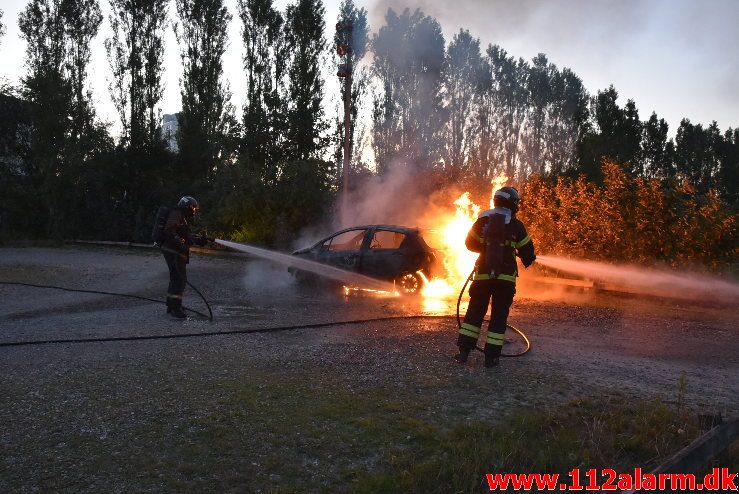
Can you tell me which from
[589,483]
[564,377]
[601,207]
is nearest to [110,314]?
[564,377]

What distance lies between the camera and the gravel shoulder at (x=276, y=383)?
12.0 feet

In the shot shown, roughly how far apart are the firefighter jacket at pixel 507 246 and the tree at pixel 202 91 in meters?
25.6

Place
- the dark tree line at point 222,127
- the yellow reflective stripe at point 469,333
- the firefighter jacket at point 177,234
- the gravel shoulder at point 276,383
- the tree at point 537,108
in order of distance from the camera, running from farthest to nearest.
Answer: the tree at point 537,108 < the dark tree line at point 222,127 < the firefighter jacket at point 177,234 < the yellow reflective stripe at point 469,333 < the gravel shoulder at point 276,383

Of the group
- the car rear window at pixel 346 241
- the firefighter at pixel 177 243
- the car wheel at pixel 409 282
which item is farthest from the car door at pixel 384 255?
the firefighter at pixel 177 243

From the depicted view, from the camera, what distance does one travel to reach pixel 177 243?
8.48 m

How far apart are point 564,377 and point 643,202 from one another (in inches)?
311

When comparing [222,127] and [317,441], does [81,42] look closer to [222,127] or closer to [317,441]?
[222,127]

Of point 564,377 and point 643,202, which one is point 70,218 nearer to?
point 643,202

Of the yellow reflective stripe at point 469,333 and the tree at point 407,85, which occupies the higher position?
the tree at point 407,85

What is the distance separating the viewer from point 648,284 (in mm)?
12211

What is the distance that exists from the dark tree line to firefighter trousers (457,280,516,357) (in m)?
13.9

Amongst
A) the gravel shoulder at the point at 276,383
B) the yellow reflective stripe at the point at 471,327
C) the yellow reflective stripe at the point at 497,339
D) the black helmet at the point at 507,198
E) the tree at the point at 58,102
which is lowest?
the gravel shoulder at the point at 276,383

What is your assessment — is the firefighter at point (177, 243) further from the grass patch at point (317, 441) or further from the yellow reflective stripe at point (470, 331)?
the yellow reflective stripe at point (470, 331)

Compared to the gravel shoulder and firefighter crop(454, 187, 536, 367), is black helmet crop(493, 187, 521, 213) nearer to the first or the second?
firefighter crop(454, 187, 536, 367)
